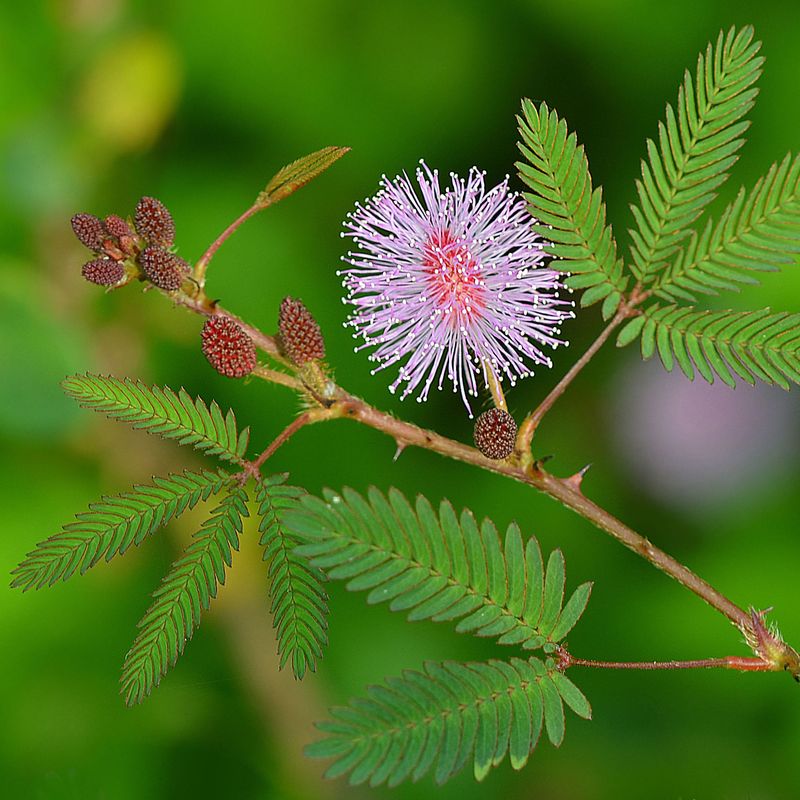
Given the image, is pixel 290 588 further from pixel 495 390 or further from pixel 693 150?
pixel 693 150

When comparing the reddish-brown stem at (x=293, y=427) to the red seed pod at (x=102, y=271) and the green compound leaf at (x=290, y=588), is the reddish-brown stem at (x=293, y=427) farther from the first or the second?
→ the red seed pod at (x=102, y=271)

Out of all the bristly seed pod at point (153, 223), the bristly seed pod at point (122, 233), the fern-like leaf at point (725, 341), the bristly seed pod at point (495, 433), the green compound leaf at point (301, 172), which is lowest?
the bristly seed pod at point (122, 233)

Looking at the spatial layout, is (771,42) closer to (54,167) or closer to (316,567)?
(54,167)

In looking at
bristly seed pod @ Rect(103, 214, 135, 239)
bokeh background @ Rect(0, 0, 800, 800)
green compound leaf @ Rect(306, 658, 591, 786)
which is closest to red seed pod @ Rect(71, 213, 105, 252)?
bristly seed pod @ Rect(103, 214, 135, 239)

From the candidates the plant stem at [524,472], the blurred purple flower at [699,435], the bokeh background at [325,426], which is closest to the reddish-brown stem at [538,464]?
the plant stem at [524,472]

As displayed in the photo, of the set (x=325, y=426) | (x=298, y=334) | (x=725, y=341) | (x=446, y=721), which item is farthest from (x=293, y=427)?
(x=325, y=426)

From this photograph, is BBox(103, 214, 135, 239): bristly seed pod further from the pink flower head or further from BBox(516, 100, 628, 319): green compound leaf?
BBox(516, 100, 628, 319): green compound leaf
